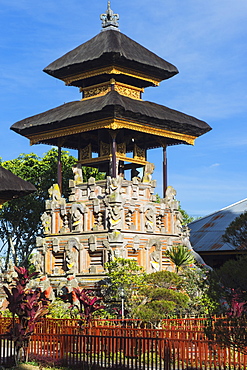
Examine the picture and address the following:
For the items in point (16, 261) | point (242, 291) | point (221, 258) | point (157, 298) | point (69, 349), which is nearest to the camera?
point (242, 291)

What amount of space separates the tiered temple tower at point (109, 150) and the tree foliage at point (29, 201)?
322 inches

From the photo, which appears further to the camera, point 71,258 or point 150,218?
point 150,218

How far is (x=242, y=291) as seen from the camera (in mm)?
12570

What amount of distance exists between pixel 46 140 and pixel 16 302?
15.1 metres

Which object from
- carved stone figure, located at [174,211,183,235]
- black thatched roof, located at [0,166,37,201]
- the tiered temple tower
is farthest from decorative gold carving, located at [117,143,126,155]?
black thatched roof, located at [0,166,37,201]

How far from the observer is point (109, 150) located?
1155 inches

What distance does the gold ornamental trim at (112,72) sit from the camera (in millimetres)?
29041

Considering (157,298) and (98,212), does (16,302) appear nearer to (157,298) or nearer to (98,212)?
(157,298)

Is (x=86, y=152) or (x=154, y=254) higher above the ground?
(x=86, y=152)

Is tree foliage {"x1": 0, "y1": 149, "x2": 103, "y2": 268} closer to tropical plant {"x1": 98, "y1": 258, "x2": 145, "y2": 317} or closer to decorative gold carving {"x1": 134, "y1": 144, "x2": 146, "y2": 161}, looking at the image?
decorative gold carving {"x1": 134, "y1": 144, "x2": 146, "y2": 161}

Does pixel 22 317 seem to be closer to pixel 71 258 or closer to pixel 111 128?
pixel 71 258

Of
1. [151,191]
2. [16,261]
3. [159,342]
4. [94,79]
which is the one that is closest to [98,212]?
[151,191]

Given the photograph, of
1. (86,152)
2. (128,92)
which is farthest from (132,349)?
(128,92)

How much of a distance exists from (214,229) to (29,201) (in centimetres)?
1267
